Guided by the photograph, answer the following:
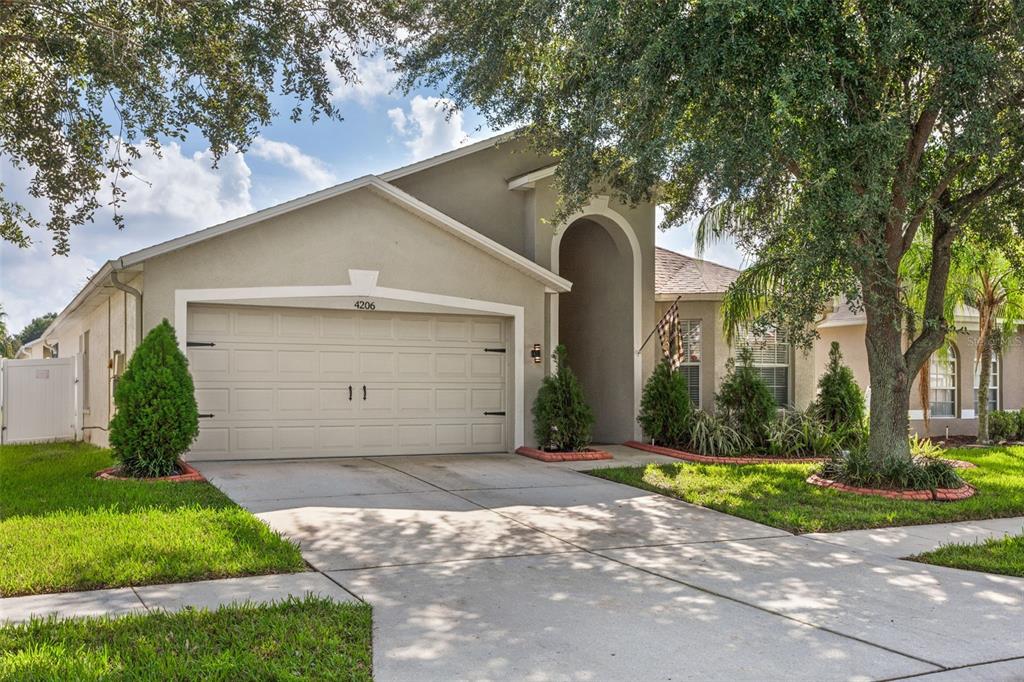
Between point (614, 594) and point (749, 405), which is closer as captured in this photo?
point (614, 594)

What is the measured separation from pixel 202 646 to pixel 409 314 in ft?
30.6

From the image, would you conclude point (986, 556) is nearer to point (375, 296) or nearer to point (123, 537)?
point (123, 537)

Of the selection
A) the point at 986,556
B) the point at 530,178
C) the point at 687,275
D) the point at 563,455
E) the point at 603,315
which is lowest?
the point at 986,556

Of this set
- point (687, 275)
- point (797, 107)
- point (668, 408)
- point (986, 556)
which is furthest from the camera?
point (687, 275)

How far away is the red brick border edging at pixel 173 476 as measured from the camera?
10.6m

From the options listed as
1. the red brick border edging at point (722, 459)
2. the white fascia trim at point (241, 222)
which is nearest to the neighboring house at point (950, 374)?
the red brick border edging at point (722, 459)

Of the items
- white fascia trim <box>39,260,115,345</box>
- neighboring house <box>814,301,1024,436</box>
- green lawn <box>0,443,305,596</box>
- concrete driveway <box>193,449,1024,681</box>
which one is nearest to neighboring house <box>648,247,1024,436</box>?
neighboring house <box>814,301,1024,436</box>

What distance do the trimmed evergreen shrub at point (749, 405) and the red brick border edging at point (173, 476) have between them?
8836mm

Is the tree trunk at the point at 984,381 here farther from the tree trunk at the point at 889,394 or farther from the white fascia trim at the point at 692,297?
the tree trunk at the point at 889,394

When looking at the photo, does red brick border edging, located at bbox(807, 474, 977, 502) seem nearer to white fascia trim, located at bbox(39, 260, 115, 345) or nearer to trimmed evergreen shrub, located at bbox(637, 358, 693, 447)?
trimmed evergreen shrub, located at bbox(637, 358, 693, 447)

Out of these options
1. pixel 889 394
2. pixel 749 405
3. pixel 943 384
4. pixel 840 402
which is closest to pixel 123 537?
pixel 889 394

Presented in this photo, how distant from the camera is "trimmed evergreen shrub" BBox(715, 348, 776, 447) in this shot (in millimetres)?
14758

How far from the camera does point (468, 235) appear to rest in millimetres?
13672

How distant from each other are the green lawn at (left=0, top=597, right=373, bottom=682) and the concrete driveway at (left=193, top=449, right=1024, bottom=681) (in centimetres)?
24
